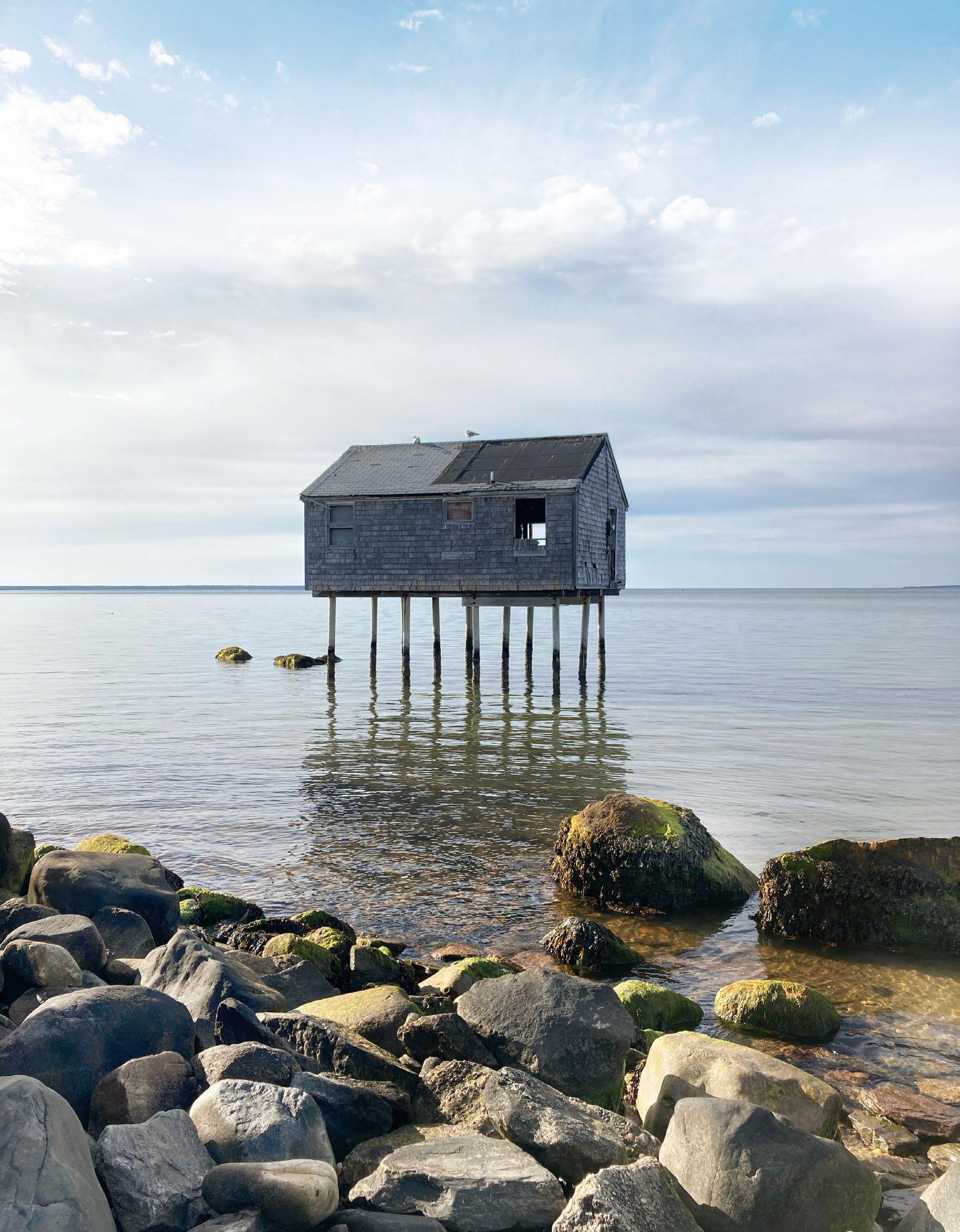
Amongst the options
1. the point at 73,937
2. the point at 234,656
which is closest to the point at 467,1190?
the point at 73,937

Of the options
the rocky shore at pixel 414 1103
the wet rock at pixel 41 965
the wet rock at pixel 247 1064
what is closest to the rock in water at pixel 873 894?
the rocky shore at pixel 414 1103

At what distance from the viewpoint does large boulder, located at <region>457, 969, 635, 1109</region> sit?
541 centimetres

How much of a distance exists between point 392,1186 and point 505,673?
1120 inches

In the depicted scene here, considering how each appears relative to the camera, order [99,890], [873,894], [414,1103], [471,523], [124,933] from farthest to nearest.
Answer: [471,523]
[873,894]
[99,890]
[124,933]
[414,1103]

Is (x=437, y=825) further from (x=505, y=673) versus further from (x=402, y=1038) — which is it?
(x=505, y=673)

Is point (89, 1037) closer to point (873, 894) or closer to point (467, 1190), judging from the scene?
point (467, 1190)

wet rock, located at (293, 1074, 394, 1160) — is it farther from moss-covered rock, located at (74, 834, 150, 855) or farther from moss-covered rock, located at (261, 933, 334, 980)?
moss-covered rock, located at (74, 834, 150, 855)

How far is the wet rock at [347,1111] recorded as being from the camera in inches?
174

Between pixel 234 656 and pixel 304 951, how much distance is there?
40.0 metres

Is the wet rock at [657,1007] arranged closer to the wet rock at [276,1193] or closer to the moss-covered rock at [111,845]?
the wet rock at [276,1193]

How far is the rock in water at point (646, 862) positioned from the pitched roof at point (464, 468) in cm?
1698

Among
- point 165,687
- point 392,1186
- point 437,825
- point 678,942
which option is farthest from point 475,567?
point 392,1186

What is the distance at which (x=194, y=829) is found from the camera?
1352 cm

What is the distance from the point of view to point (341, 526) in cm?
2914
